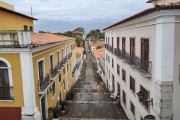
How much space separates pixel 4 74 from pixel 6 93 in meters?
1.09

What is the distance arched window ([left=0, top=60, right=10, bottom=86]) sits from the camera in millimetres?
11961

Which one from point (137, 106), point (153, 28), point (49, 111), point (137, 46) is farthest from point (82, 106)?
point (153, 28)

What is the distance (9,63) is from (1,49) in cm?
86

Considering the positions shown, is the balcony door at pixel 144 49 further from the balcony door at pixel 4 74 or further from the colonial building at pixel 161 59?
the balcony door at pixel 4 74

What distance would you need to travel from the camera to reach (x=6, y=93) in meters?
12.2

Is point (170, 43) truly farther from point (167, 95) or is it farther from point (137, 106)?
point (137, 106)

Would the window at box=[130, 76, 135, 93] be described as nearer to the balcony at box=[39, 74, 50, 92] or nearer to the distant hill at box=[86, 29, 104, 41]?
the balcony at box=[39, 74, 50, 92]

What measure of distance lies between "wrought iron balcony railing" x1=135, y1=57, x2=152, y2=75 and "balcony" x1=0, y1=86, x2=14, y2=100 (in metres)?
7.74

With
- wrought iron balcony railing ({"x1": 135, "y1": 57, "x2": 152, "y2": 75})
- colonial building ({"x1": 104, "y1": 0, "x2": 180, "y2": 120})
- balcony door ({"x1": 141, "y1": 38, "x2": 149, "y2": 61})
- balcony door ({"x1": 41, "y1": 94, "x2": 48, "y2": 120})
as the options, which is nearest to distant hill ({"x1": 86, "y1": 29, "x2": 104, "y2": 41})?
balcony door ({"x1": 41, "y1": 94, "x2": 48, "y2": 120})

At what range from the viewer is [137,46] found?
14828 mm

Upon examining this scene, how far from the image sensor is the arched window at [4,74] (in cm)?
1196

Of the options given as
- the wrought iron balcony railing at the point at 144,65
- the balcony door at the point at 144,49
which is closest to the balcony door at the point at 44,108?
the wrought iron balcony railing at the point at 144,65

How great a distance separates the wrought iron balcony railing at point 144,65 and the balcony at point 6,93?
25.4 ft

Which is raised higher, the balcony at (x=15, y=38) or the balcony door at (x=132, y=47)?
the balcony at (x=15, y=38)
